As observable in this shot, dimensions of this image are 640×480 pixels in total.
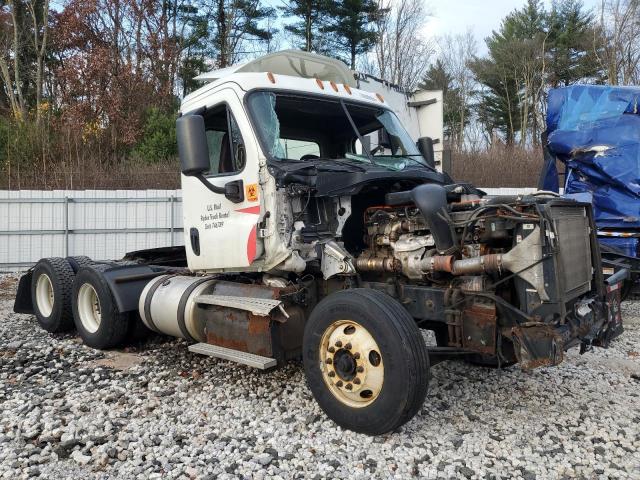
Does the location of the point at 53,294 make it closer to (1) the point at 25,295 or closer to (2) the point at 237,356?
(1) the point at 25,295

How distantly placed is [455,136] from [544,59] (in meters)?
6.99

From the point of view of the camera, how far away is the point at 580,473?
3.25 metres

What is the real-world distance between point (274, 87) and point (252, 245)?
142cm

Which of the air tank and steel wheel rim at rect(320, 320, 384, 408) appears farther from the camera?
the air tank

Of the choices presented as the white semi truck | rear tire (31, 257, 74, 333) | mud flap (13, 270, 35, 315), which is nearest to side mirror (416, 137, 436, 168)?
the white semi truck

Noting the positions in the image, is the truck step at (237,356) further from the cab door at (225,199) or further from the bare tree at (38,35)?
the bare tree at (38,35)

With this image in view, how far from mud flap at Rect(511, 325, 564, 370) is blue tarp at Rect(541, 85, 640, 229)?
549 centimetres

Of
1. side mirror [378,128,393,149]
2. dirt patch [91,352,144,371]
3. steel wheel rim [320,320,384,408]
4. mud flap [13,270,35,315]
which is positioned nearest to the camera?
steel wheel rim [320,320,384,408]

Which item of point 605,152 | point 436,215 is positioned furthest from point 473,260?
point 605,152

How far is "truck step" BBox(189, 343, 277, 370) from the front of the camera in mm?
4207

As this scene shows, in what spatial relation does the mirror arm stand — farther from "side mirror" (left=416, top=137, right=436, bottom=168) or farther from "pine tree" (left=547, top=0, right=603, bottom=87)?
"pine tree" (left=547, top=0, right=603, bottom=87)

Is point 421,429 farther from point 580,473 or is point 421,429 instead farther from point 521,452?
point 580,473

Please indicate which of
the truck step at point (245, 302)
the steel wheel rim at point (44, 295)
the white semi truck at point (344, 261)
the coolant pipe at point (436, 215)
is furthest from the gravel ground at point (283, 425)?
the steel wheel rim at point (44, 295)

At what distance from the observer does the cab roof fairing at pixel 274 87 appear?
4.73 m
